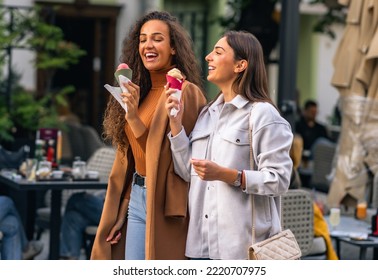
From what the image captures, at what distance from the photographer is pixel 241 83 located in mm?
4309

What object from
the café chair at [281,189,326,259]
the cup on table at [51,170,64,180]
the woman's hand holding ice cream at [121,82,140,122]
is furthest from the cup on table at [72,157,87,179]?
the woman's hand holding ice cream at [121,82,140,122]

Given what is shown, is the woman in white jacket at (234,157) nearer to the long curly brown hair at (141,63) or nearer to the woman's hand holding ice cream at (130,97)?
the woman's hand holding ice cream at (130,97)

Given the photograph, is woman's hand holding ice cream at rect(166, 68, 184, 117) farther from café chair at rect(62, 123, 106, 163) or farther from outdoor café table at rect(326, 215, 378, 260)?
café chair at rect(62, 123, 106, 163)

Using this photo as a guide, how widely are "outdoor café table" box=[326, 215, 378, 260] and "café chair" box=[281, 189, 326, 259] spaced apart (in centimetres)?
30

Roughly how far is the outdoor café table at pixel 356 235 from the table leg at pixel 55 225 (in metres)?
1.98

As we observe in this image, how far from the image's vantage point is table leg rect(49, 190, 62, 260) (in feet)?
25.4

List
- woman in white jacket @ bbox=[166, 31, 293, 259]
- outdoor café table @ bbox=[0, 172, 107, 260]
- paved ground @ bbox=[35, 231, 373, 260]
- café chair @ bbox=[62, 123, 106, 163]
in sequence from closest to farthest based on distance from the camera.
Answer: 1. woman in white jacket @ bbox=[166, 31, 293, 259]
2. outdoor café table @ bbox=[0, 172, 107, 260]
3. paved ground @ bbox=[35, 231, 373, 260]
4. café chair @ bbox=[62, 123, 106, 163]

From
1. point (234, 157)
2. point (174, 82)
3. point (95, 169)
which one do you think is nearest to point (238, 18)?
point (95, 169)

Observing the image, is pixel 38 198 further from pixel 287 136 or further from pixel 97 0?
pixel 97 0

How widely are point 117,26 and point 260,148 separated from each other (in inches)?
584

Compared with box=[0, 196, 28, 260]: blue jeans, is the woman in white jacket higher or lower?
higher

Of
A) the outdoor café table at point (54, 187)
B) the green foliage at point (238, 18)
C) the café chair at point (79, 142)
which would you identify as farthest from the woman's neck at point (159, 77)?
the green foliage at point (238, 18)

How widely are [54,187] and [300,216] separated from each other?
5.75ft
